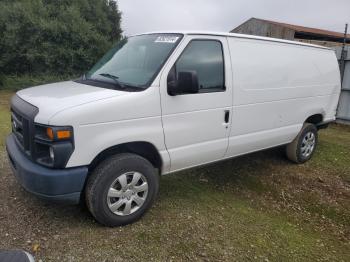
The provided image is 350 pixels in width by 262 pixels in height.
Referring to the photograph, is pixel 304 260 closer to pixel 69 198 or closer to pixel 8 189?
pixel 69 198

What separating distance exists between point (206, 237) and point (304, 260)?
0.98 meters

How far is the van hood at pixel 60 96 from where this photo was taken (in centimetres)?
298

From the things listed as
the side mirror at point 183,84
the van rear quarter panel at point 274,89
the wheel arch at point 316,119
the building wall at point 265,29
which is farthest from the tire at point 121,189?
the building wall at point 265,29

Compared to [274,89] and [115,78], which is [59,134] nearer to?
[115,78]

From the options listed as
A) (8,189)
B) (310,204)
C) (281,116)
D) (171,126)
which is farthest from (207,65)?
(8,189)

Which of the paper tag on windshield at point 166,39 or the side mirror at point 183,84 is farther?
the paper tag on windshield at point 166,39

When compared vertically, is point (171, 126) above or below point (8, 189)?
above

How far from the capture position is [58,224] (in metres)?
3.50

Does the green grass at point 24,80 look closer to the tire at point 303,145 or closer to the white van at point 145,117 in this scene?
the white van at point 145,117

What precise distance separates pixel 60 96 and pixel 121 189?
3.74ft

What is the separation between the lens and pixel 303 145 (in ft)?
18.6

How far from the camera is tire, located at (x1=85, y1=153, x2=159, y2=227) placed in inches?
127

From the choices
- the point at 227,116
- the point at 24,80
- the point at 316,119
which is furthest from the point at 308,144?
the point at 24,80

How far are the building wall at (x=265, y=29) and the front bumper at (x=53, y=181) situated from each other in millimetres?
19960
